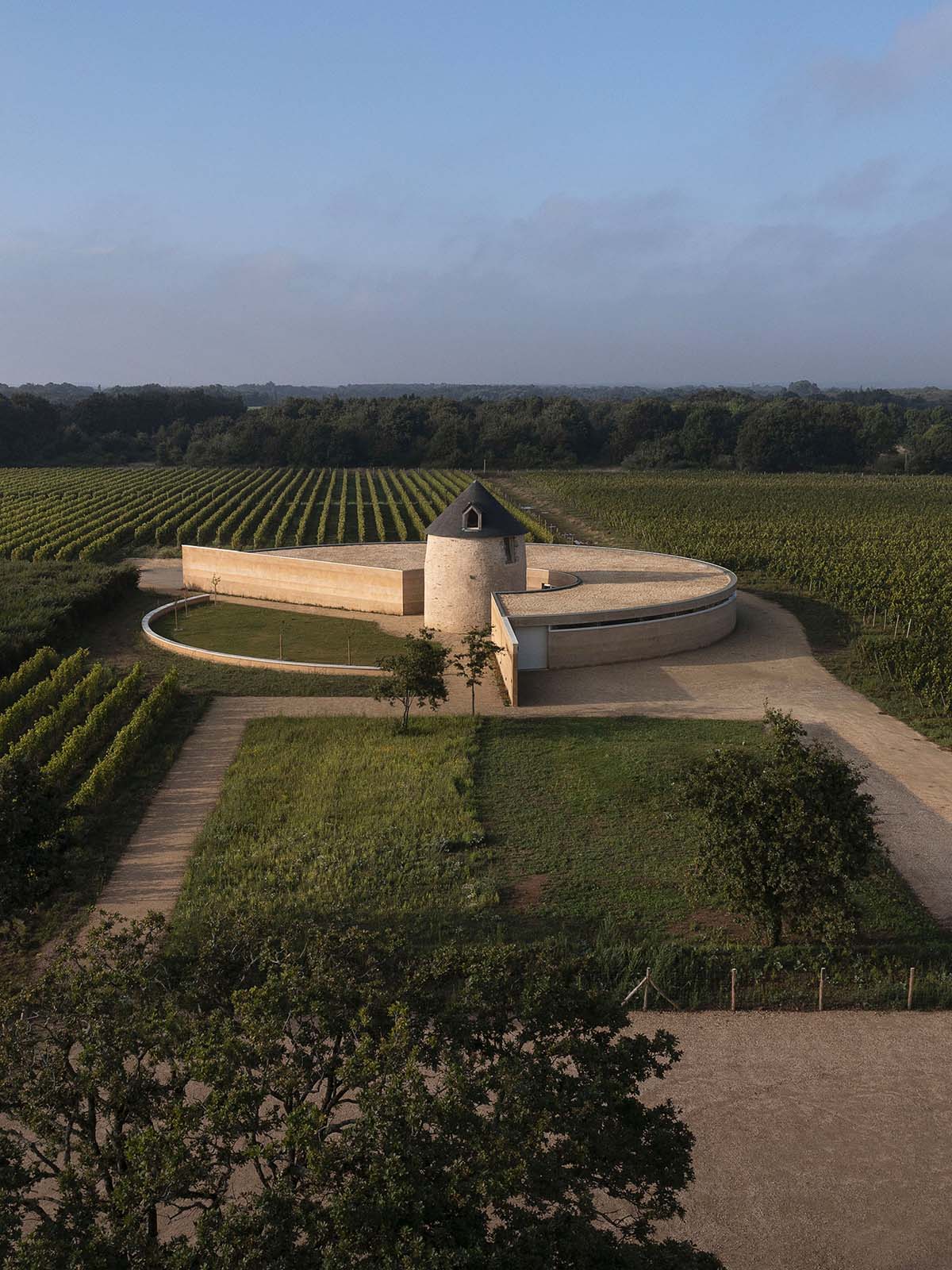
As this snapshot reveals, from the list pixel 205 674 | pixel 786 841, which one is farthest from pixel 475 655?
pixel 786 841

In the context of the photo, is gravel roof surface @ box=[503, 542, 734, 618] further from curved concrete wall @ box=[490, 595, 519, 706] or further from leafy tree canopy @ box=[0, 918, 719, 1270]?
leafy tree canopy @ box=[0, 918, 719, 1270]

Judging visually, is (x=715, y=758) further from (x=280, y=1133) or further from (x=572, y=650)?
(x=572, y=650)

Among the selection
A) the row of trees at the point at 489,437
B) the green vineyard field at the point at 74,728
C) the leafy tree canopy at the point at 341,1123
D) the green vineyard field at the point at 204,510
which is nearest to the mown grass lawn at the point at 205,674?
the green vineyard field at the point at 74,728

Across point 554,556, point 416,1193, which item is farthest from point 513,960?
point 554,556

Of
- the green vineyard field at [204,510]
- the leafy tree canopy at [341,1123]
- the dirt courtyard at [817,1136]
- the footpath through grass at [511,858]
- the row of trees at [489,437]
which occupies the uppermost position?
the row of trees at [489,437]

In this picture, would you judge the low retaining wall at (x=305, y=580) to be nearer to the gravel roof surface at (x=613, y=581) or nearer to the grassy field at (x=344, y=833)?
the gravel roof surface at (x=613, y=581)

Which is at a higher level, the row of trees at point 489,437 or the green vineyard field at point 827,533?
the row of trees at point 489,437
